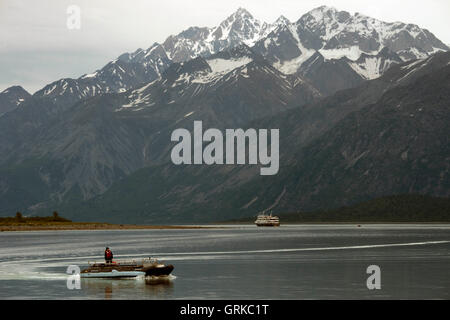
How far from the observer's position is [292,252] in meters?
182

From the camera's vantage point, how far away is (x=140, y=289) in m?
105

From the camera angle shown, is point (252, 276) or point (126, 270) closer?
point (126, 270)

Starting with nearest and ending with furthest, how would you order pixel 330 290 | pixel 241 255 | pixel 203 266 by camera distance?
pixel 330 290, pixel 203 266, pixel 241 255

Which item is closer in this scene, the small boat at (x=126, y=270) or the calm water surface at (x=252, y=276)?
the calm water surface at (x=252, y=276)

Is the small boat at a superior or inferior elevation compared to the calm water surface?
superior

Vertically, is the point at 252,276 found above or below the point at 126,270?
below

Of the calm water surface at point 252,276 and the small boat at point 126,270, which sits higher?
the small boat at point 126,270

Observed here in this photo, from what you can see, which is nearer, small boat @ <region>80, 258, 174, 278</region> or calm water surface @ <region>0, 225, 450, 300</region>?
calm water surface @ <region>0, 225, 450, 300</region>
